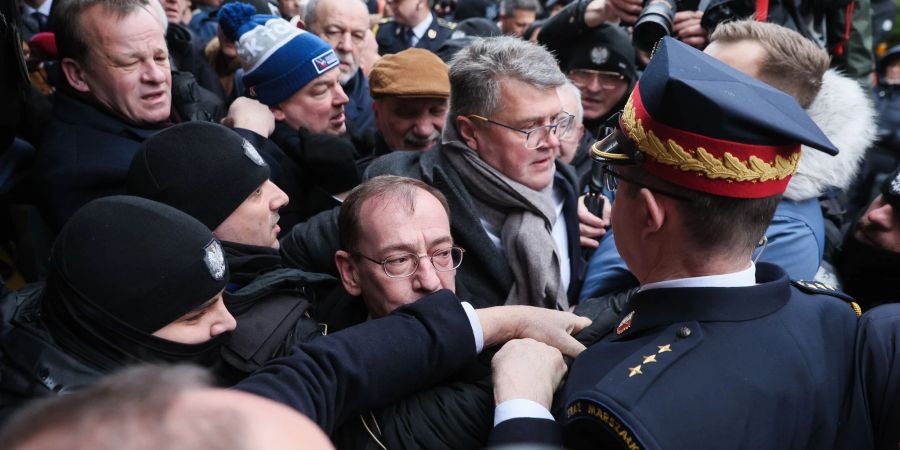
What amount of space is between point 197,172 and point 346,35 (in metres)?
2.53

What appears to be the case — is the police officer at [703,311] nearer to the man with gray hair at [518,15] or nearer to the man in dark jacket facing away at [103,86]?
the man in dark jacket facing away at [103,86]

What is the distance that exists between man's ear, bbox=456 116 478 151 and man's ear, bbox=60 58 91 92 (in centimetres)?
147

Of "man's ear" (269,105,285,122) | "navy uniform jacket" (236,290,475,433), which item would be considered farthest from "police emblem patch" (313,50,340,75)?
"navy uniform jacket" (236,290,475,433)

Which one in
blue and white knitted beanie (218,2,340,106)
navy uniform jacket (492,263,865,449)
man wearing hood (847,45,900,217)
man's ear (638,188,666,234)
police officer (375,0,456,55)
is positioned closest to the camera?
navy uniform jacket (492,263,865,449)

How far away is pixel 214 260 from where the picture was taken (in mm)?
1937

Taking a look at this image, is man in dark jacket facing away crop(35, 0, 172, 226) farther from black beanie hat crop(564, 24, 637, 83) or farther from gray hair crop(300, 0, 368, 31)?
black beanie hat crop(564, 24, 637, 83)

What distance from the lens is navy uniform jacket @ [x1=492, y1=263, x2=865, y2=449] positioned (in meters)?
1.52

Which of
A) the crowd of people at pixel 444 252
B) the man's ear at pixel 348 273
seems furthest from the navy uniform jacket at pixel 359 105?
the man's ear at pixel 348 273

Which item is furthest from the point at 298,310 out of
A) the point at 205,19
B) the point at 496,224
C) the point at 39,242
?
the point at 205,19

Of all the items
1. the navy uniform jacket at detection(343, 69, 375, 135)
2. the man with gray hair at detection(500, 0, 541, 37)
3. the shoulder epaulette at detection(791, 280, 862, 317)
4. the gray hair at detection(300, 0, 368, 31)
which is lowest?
the man with gray hair at detection(500, 0, 541, 37)

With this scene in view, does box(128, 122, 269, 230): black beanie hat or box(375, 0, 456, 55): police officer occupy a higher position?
box(128, 122, 269, 230): black beanie hat

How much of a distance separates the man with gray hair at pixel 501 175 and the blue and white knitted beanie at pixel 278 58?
85cm

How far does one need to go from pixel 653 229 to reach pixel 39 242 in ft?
8.24

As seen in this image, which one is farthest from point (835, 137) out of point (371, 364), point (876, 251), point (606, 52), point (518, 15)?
point (518, 15)
